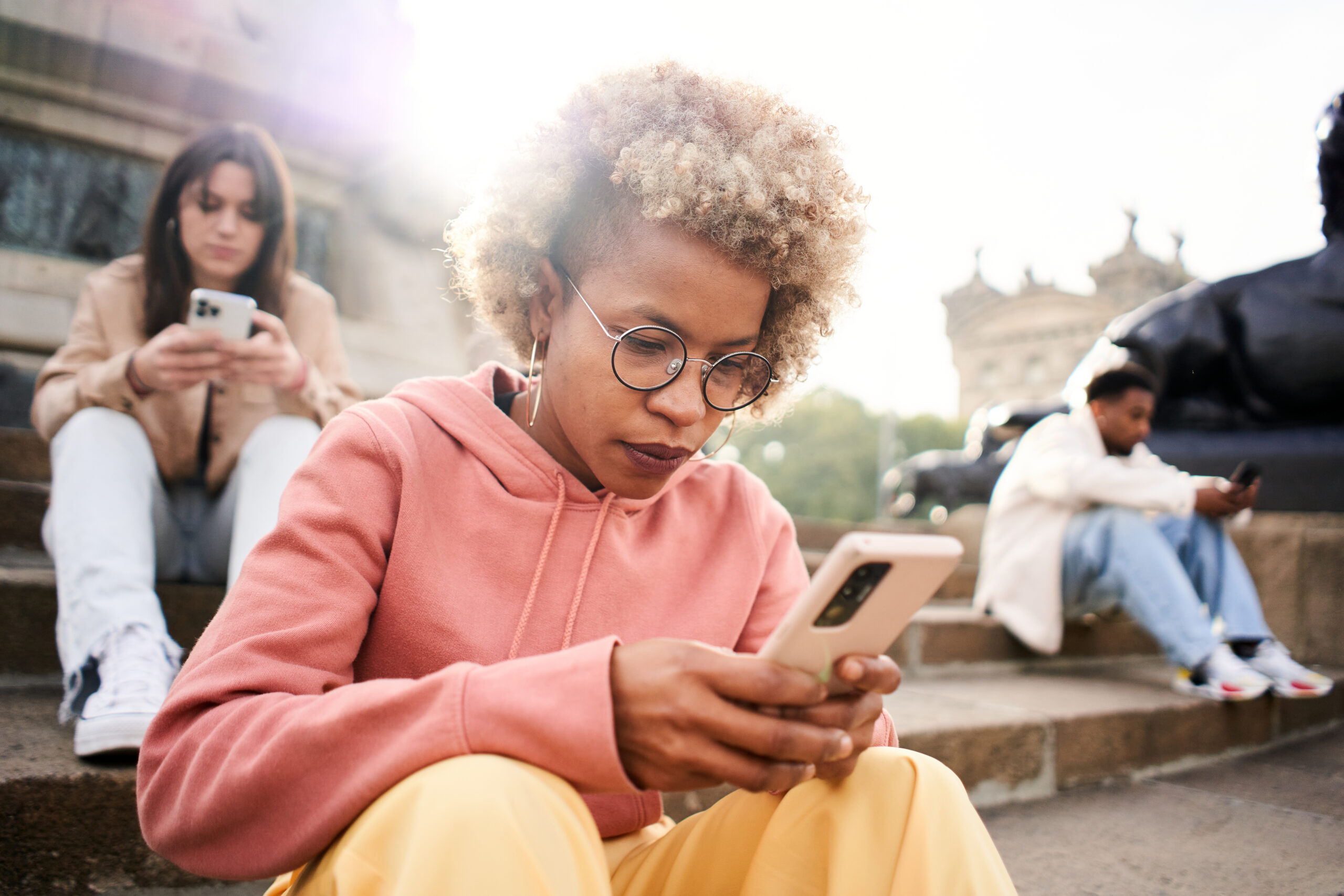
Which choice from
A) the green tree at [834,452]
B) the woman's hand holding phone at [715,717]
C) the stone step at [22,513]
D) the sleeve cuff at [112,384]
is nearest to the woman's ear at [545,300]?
the woman's hand holding phone at [715,717]

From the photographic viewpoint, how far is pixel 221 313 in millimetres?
2148

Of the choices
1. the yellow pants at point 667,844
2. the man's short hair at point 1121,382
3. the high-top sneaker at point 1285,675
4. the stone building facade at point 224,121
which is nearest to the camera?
the yellow pants at point 667,844

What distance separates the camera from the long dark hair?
2508mm

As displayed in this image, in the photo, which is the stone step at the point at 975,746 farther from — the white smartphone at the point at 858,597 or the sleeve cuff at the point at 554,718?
the white smartphone at the point at 858,597

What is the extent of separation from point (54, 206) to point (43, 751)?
384cm

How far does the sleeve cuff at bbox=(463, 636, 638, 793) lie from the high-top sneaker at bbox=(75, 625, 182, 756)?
1.04 m

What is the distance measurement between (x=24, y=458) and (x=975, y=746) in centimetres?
354

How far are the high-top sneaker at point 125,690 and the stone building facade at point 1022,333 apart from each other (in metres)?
42.0

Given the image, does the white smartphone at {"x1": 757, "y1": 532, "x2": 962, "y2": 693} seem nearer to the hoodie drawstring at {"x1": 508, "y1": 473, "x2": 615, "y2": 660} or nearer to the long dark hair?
the hoodie drawstring at {"x1": 508, "y1": 473, "x2": 615, "y2": 660}

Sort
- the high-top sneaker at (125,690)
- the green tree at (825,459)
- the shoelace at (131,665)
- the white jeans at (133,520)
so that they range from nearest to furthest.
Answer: the high-top sneaker at (125,690) → the shoelace at (131,665) → the white jeans at (133,520) → the green tree at (825,459)

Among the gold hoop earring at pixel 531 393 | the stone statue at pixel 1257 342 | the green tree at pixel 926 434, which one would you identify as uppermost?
the stone statue at pixel 1257 342

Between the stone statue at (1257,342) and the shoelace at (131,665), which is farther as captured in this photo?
the stone statue at (1257,342)

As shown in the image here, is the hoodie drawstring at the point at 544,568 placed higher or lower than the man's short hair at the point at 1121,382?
lower

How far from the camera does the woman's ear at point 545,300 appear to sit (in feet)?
4.49
